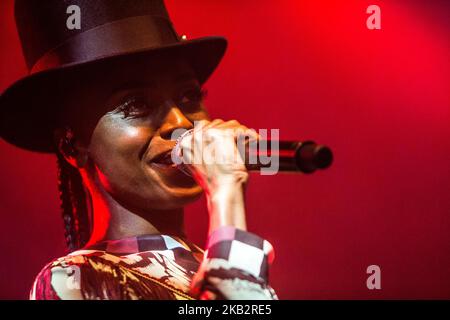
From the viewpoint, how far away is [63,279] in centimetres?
138

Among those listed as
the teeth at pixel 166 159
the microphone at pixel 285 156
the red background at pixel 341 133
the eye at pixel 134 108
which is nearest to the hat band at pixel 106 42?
the eye at pixel 134 108

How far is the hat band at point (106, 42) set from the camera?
1569 millimetres

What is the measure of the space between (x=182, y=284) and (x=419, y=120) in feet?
4.09

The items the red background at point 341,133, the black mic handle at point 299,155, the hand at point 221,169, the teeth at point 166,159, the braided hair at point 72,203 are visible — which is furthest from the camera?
the red background at point 341,133

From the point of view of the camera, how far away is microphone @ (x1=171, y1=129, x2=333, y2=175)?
122 cm

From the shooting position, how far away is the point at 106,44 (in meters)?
1.57

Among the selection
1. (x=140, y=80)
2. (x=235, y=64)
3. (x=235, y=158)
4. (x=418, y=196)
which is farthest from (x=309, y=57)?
(x=235, y=158)

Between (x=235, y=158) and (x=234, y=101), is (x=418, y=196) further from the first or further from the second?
(x=235, y=158)

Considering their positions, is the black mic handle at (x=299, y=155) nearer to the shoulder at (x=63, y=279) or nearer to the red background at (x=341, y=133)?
the shoulder at (x=63, y=279)

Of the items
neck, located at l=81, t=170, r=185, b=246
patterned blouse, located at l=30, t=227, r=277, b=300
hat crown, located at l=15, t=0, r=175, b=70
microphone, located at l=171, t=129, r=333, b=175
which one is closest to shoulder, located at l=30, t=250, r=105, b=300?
patterned blouse, located at l=30, t=227, r=277, b=300

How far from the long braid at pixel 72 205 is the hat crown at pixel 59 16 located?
0.96 ft

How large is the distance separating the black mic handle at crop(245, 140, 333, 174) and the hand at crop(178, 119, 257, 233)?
0.05m

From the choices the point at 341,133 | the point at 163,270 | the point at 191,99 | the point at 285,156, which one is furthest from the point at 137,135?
the point at 341,133

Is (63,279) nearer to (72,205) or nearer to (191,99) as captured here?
(72,205)
